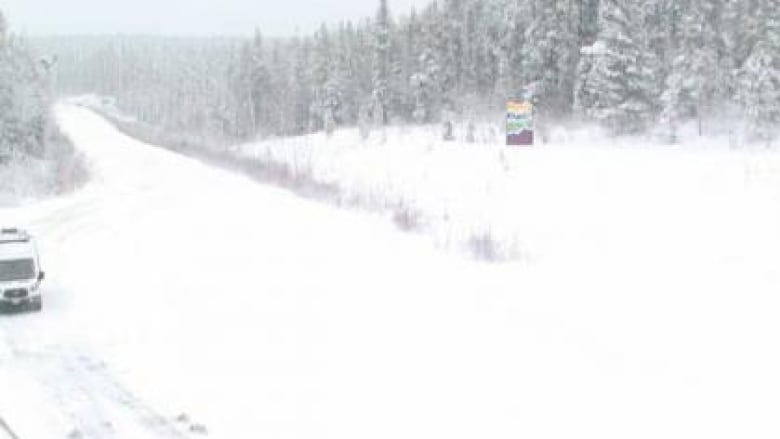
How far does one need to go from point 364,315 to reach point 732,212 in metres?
9.44

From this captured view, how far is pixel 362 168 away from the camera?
30875 millimetres

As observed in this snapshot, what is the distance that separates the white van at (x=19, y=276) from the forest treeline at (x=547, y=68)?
2326 cm

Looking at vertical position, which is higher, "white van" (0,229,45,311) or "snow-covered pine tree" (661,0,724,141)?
"snow-covered pine tree" (661,0,724,141)

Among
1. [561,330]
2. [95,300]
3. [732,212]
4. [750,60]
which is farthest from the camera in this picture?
[750,60]

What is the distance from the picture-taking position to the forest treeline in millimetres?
31609

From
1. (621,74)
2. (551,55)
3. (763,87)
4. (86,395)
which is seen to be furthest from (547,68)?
(86,395)

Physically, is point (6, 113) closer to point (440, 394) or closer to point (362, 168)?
point (362, 168)

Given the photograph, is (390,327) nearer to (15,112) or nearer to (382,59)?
(15,112)

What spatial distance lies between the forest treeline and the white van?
23261 mm

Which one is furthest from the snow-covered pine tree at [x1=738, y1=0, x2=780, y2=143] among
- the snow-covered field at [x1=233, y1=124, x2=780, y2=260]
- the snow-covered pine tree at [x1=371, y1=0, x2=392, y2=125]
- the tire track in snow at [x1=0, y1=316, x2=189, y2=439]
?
the snow-covered pine tree at [x1=371, y1=0, x2=392, y2=125]

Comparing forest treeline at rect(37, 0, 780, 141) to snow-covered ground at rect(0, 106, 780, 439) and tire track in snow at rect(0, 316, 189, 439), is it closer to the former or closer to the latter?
snow-covered ground at rect(0, 106, 780, 439)

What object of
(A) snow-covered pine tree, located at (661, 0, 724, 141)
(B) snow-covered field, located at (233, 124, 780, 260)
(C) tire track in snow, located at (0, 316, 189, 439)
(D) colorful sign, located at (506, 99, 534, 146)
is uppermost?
(A) snow-covered pine tree, located at (661, 0, 724, 141)

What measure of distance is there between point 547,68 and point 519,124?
1806 cm

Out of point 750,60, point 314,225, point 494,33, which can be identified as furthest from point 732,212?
point 494,33
